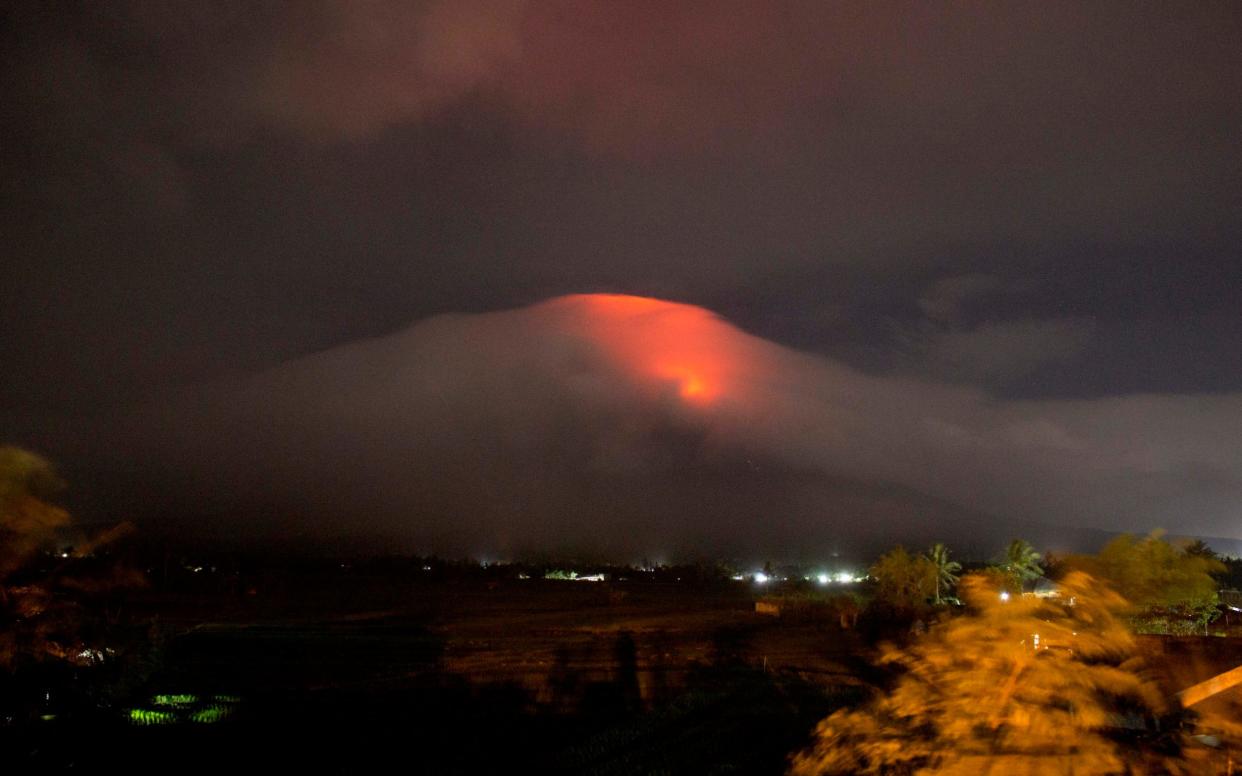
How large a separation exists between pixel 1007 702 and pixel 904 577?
152ft

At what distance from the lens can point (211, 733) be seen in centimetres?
1769

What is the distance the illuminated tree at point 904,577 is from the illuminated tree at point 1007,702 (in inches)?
1618

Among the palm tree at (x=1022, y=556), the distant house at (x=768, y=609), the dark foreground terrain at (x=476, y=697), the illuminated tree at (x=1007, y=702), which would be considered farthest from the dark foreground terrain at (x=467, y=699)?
the palm tree at (x=1022, y=556)

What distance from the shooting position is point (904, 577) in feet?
162

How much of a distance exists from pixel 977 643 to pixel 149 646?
18634mm

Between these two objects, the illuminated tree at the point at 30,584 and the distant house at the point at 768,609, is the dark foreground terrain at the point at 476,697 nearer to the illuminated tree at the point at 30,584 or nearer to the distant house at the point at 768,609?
the illuminated tree at the point at 30,584

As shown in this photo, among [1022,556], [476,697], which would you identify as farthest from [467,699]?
[1022,556]

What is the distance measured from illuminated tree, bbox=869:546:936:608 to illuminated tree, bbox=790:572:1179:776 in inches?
1618

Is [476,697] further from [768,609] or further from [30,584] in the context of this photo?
[768,609]

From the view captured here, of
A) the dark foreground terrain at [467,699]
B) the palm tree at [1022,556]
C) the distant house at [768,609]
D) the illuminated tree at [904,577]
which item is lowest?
the distant house at [768,609]

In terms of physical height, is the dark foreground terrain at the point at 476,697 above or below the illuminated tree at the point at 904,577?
below

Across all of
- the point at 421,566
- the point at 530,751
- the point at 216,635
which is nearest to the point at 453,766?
the point at 530,751

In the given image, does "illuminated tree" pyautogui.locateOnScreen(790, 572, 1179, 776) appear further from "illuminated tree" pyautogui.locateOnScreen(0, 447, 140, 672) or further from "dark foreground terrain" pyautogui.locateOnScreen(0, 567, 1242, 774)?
"illuminated tree" pyautogui.locateOnScreen(0, 447, 140, 672)

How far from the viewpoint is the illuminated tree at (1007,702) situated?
5.48 meters
